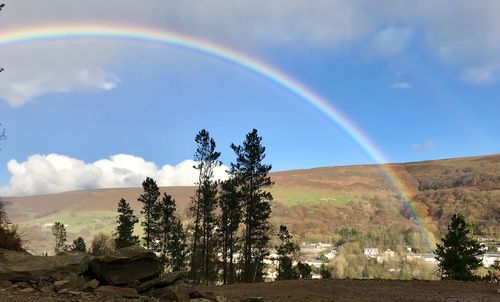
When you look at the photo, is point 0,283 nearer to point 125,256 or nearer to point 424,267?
point 125,256

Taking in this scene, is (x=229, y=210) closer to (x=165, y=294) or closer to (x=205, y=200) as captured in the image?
(x=205, y=200)

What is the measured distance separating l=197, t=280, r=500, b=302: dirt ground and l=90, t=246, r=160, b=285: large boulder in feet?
11.7

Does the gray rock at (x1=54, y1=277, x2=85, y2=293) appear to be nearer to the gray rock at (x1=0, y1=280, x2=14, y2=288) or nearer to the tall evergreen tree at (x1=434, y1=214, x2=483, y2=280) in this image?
the gray rock at (x1=0, y1=280, x2=14, y2=288)

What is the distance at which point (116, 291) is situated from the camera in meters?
15.5

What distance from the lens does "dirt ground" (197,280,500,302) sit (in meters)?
19.7

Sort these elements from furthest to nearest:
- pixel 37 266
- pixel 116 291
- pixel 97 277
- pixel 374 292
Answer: pixel 374 292 → pixel 97 277 → pixel 37 266 → pixel 116 291

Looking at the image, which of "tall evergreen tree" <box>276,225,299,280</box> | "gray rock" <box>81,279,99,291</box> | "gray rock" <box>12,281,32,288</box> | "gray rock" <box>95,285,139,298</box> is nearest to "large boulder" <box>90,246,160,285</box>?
"gray rock" <box>81,279,99,291</box>

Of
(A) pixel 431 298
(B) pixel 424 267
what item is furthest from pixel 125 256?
(B) pixel 424 267

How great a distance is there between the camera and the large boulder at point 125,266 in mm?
16922

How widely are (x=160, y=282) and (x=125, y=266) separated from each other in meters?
1.60

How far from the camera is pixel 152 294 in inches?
666

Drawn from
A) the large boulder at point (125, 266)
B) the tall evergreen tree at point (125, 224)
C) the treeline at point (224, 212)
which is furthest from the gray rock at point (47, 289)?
the tall evergreen tree at point (125, 224)

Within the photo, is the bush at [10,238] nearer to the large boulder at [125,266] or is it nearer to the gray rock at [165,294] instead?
the large boulder at [125,266]

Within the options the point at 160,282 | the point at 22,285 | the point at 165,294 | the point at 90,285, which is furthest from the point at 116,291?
the point at 22,285
